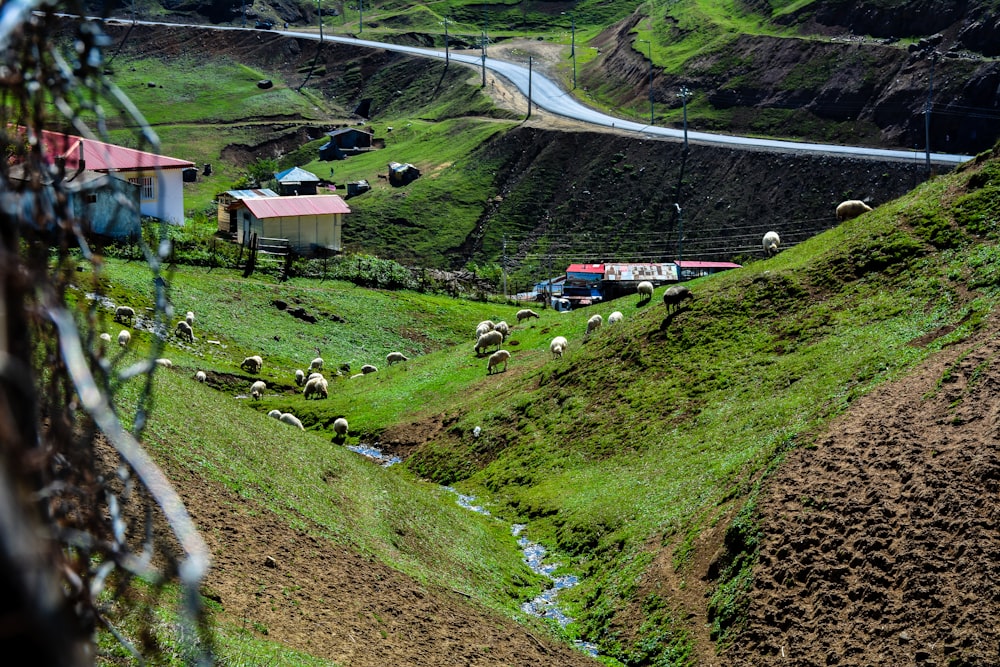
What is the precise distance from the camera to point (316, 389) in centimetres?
4875

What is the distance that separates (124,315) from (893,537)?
4054cm

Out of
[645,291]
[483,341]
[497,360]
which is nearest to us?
[497,360]

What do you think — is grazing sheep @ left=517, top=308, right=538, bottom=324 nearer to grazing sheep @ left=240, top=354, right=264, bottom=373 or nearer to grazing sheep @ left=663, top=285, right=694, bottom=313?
grazing sheep @ left=240, top=354, right=264, bottom=373

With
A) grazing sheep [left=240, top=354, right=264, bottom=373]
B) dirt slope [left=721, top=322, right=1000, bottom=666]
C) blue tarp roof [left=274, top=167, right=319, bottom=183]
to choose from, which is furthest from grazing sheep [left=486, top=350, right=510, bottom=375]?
blue tarp roof [left=274, top=167, right=319, bottom=183]

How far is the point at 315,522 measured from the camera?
21.6 m

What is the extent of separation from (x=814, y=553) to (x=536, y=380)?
68.1 ft

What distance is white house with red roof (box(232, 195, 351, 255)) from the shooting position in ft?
254

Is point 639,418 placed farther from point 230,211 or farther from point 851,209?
point 230,211

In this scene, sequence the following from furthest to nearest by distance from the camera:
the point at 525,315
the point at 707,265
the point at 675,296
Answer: the point at 707,265 < the point at 525,315 < the point at 675,296

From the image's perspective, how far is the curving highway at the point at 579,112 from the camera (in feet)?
309

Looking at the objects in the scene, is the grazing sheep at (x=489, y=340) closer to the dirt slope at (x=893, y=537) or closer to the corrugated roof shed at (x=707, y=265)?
the dirt slope at (x=893, y=537)

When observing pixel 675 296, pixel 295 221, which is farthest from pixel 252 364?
pixel 295 221

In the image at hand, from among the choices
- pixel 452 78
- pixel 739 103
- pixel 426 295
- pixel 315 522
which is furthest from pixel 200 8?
pixel 315 522

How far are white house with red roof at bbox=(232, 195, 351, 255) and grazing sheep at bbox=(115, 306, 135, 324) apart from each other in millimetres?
24318
